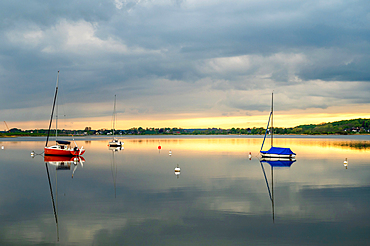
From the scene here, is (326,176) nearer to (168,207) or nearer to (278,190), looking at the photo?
(278,190)

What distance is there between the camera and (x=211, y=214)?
19703mm

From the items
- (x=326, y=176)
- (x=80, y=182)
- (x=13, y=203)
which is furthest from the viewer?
(x=326, y=176)

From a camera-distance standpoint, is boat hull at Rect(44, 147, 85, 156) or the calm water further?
boat hull at Rect(44, 147, 85, 156)

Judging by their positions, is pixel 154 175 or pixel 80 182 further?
pixel 154 175

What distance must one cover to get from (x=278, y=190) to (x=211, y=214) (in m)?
11.5

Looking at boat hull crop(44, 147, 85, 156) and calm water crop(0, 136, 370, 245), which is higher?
boat hull crop(44, 147, 85, 156)

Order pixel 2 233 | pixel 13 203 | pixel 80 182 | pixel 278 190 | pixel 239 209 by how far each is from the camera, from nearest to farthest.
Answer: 1. pixel 2 233
2. pixel 239 209
3. pixel 13 203
4. pixel 278 190
5. pixel 80 182

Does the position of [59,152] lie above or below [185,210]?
above

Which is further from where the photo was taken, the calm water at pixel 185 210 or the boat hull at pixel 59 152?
the boat hull at pixel 59 152

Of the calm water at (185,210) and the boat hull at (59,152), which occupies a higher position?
the boat hull at (59,152)

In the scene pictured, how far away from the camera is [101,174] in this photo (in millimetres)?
39188

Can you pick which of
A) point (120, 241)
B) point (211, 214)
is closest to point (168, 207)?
point (211, 214)

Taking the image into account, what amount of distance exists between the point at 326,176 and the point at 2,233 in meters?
35.6

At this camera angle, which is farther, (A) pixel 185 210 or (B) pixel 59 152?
(B) pixel 59 152
